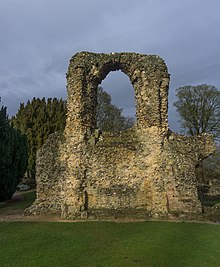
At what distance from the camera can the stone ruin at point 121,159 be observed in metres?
13.2

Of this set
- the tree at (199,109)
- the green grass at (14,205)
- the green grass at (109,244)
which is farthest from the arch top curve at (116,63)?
the tree at (199,109)

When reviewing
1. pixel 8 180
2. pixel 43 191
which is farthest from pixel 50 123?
pixel 43 191

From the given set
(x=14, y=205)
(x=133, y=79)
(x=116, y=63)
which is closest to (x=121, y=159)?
(x=133, y=79)

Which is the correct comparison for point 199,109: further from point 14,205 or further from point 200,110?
point 14,205

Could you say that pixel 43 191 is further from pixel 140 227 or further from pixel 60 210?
pixel 140 227

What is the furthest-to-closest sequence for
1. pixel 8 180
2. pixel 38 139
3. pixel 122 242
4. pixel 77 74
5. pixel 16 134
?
1. pixel 38 139
2. pixel 16 134
3. pixel 8 180
4. pixel 77 74
5. pixel 122 242

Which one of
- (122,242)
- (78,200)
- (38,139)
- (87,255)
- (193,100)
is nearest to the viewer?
(87,255)

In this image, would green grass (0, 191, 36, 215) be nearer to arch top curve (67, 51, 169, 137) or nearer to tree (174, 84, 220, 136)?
arch top curve (67, 51, 169, 137)

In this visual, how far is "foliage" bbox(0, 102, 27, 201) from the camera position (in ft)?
62.4

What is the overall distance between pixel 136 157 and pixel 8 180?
10826mm

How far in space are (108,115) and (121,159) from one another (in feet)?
61.6

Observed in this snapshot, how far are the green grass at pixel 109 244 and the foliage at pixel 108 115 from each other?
67.1ft

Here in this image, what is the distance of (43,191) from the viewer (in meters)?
14.3

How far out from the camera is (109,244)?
27.6ft
